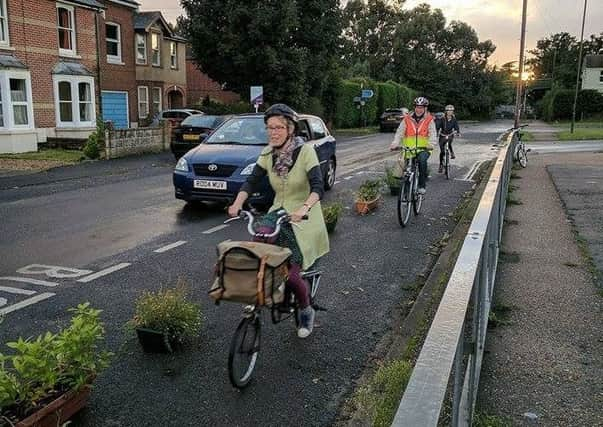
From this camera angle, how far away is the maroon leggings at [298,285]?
4396 millimetres

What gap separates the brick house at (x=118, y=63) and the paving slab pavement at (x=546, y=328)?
1026 inches

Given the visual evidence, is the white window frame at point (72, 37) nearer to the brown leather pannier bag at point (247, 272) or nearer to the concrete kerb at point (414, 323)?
the concrete kerb at point (414, 323)

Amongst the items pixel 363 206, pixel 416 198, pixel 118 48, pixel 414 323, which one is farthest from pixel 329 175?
pixel 118 48

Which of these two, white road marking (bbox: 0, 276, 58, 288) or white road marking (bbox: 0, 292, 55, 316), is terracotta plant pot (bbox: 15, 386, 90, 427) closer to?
white road marking (bbox: 0, 292, 55, 316)

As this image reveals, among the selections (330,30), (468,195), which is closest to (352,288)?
(468,195)

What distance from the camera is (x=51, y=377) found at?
320 cm

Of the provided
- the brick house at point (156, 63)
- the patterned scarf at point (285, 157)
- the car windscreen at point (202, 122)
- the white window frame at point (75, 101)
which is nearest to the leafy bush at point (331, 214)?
the patterned scarf at point (285, 157)

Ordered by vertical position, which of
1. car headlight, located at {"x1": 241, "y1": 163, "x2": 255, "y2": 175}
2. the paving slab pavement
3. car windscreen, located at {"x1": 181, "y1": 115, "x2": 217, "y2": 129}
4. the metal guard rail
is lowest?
the paving slab pavement

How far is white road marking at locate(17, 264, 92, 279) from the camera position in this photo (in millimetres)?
6695

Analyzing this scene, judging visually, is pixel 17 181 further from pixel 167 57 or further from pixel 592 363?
pixel 167 57

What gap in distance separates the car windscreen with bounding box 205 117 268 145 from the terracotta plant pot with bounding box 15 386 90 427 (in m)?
8.26

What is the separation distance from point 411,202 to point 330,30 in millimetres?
27697

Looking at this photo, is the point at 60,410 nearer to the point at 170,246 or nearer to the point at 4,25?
the point at 170,246

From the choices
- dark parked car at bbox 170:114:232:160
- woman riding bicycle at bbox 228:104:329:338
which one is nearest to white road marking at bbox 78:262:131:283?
woman riding bicycle at bbox 228:104:329:338
